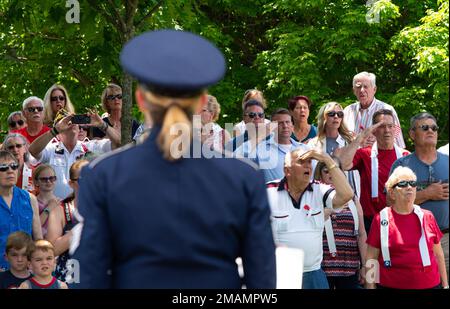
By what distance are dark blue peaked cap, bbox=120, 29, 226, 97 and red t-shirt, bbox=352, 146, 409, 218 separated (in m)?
5.04

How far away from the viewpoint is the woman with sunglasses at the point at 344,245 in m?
7.50

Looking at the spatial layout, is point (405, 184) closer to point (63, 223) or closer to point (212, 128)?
point (212, 128)

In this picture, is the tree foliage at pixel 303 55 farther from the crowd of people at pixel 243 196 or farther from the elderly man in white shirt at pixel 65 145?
the crowd of people at pixel 243 196

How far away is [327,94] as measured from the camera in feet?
55.3

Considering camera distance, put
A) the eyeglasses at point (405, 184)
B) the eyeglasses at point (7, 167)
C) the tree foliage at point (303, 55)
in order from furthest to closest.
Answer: the tree foliage at point (303, 55)
the eyeglasses at point (7, 167)
the eyeglasses at point (405, 184)

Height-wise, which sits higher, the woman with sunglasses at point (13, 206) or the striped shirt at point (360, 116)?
the striped shirt at point (360, 116)

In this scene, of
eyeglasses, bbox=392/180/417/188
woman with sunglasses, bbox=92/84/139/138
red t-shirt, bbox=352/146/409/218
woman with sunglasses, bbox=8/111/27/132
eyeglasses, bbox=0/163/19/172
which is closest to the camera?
eyeglasses, bbox=392/180/417/188

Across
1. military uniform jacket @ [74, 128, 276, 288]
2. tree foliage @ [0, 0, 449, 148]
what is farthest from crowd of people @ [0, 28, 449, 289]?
tree foliage @ [0, 0, 449, 148]

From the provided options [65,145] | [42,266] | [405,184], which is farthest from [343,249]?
[65,145]

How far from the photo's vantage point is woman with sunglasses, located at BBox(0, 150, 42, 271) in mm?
7559

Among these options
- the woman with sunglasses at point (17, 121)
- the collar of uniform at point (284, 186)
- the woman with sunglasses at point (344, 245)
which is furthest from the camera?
the woman with sunglasses at point (17, 121)

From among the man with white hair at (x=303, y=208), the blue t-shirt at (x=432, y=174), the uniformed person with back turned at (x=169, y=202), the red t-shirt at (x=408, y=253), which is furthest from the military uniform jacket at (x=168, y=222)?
the blue t-shirt at (x=432, y=174)

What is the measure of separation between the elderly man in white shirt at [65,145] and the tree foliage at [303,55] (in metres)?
4.28

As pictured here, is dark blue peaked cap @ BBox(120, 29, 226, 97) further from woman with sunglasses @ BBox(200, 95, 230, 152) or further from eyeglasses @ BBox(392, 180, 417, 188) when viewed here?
woman with sunglasses @ BBox(200, 95, 230, 152)
